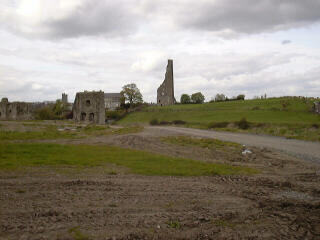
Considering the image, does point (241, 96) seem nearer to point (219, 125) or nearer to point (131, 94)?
point (131, 94)

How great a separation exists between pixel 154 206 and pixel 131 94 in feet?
241

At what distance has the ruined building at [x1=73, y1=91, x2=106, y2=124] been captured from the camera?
5722 cm

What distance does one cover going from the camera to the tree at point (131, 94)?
258ft

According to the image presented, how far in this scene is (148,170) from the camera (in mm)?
11172

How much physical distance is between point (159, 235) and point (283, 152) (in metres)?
14.7

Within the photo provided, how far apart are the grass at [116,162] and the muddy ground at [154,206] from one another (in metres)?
0.90

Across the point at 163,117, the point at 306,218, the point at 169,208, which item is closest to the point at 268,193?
the point at 306,218

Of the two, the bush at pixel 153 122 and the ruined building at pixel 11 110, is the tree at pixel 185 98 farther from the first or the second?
the ruined building at pixel 11 110

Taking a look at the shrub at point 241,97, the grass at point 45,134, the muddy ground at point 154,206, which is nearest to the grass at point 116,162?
the muddy ground at point 154,206

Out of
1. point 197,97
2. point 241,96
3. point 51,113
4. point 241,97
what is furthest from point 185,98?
point 51,113

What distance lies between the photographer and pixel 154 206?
6.88 metres

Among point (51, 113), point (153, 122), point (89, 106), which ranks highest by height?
A: point (89, 106)

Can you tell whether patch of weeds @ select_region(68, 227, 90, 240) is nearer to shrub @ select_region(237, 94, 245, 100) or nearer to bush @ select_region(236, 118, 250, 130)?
bush @ select_region(236, 118, 250, 130)

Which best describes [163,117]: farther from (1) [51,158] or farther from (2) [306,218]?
(2) [306,218]
